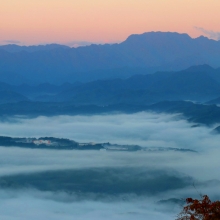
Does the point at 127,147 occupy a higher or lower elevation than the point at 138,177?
higher

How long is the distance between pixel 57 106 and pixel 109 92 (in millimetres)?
34496

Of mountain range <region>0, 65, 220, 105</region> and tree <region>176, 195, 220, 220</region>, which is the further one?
mountain range <region>0, 65, 220, 105</region>

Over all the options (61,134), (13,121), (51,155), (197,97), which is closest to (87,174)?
(51,155)

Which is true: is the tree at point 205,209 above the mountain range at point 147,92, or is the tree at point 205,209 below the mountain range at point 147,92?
below

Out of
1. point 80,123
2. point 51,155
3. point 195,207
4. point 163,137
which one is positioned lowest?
point 195,207

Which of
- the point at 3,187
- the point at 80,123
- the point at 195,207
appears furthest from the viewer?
the point at 80,123

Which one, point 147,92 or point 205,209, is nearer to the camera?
point 205,209

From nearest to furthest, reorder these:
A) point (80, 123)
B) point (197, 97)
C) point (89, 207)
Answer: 1. point (89, 207)
2. point (80, 123)
3. point (197, 97)

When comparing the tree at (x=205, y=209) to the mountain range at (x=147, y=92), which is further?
the mountain range at (x=147, y=92)

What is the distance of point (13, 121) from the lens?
414 feet

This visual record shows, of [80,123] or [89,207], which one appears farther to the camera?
[80,123]

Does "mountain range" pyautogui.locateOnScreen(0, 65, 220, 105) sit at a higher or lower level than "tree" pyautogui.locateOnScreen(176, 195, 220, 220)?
higher

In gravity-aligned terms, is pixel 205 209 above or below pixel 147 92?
below

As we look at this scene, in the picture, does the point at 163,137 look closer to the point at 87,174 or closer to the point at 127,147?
the point at 127,147
